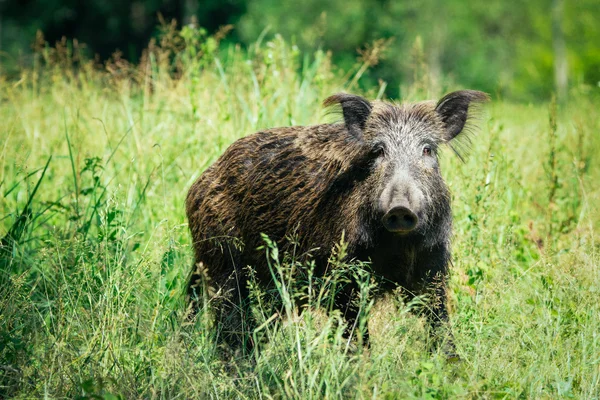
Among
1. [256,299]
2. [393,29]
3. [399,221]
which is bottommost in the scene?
[256,299]

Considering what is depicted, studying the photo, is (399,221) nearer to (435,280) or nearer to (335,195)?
(435,280)

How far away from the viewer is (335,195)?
4.45m

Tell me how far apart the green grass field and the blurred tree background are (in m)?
7.12

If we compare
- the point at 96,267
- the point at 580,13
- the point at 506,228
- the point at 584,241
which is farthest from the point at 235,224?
the point at 580,13

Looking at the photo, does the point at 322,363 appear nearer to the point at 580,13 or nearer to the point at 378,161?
the point at 378,161

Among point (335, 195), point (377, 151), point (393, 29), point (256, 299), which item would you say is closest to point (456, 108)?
point (377, 151)

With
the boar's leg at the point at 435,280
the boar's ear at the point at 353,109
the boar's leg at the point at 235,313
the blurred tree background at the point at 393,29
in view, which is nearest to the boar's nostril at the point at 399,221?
the boar's leg at the point at 435,280

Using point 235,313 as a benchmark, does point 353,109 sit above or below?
above

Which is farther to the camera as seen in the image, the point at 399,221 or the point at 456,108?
the point at 456,108

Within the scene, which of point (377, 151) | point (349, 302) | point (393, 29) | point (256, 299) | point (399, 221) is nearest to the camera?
point (399, 221)

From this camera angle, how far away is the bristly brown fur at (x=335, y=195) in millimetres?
4211

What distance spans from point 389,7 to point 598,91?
20.1 meters

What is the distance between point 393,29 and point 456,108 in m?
21.4

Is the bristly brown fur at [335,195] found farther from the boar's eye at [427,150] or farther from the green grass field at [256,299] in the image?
the green grass field at [256,299]
